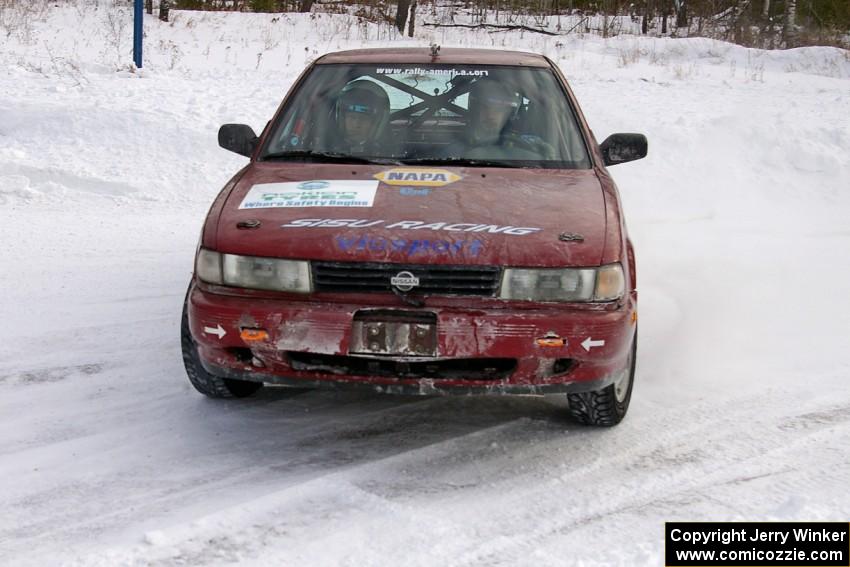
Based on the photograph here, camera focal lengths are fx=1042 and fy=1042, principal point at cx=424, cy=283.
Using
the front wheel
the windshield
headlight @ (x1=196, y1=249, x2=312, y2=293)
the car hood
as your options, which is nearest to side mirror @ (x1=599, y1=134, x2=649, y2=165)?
the windshield

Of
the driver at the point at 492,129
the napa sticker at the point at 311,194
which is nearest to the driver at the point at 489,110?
the driver at the point at 492,129

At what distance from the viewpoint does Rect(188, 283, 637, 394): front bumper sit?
12.1ft

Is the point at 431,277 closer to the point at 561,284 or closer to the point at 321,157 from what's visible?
the point at 561,284

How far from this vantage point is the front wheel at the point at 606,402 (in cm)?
424

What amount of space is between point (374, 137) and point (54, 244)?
3.55 meters

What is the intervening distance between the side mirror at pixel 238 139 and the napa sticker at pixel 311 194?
868 millimetres


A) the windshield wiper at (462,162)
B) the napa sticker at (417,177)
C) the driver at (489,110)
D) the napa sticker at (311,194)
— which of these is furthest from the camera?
the driver at (489,110)

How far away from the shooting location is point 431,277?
3.75 meters

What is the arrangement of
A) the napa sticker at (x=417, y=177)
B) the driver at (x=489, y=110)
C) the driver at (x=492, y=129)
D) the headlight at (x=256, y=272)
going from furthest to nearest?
1. the driver at (x=489, y=110)
2. the driver at (x=492, y=129)
3. the napa sticker at (x=417, y=177)
4. the headlight at (x=256, y=272)

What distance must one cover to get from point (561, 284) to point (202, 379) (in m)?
1.67

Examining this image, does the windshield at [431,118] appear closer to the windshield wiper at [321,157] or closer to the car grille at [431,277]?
the windshield wiper at [321,157]

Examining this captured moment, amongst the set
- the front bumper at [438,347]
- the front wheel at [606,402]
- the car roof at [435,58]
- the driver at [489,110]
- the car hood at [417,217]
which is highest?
the car roof at [435,58]

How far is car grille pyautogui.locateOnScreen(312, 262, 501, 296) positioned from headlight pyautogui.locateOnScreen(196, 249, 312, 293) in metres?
0.14

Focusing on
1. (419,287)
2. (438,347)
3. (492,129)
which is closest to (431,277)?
(419,287)
